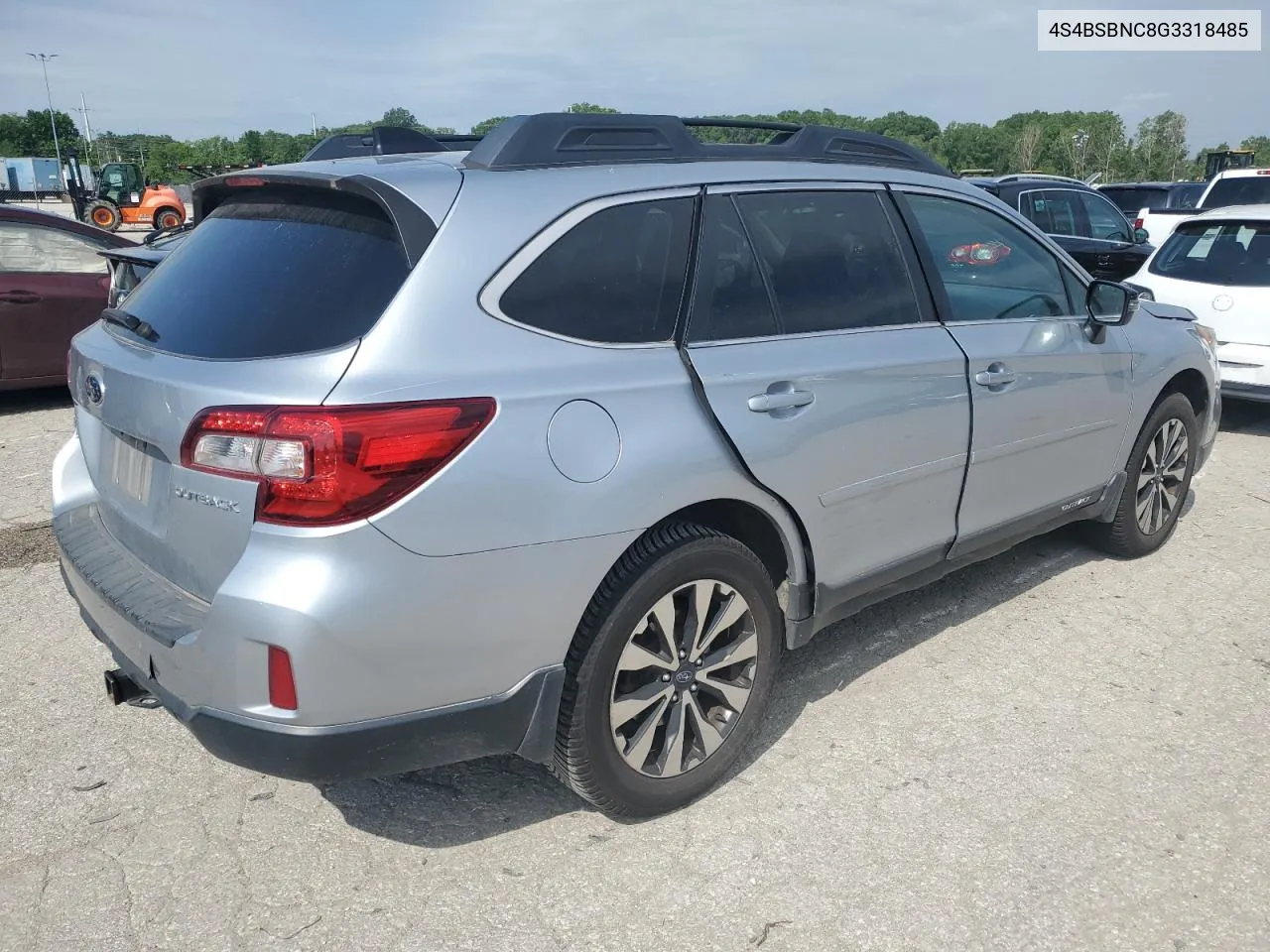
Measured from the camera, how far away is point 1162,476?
16.1ft

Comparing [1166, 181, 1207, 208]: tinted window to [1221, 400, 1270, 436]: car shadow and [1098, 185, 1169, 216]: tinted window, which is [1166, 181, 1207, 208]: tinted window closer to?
[1098, 185, 1169, 216]: tinted window

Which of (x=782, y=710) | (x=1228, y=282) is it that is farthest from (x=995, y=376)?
(x=1228, y=282)

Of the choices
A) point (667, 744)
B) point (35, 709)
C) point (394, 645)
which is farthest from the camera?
point (35, 709)

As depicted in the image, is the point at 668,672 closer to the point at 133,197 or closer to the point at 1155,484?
the point at 1155,484

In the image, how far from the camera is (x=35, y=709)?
3527 mm

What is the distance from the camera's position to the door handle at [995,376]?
11.9ft

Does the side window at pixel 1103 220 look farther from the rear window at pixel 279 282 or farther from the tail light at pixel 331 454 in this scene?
the tail light at pixel 331 454

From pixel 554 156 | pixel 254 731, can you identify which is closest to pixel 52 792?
pixel 254 731

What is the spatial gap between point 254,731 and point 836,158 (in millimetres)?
2546

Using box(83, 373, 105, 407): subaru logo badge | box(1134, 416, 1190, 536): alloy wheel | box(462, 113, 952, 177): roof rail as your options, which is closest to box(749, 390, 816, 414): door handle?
box(462, 113, 952, 177): roof rail

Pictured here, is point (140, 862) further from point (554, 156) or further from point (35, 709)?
point (554, 156)

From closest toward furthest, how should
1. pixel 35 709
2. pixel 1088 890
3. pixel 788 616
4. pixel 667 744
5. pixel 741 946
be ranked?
pixel 741 946 < pixel 1088 890 < pixel 667 744 < pixel 788 616 < pixel 35 709

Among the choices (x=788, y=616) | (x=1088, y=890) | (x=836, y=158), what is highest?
(x=836, y=158)

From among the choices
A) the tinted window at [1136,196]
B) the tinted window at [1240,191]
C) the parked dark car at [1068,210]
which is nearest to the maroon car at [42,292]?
the parked dark car at [1068,210]
